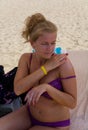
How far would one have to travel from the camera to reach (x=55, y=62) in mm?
1812

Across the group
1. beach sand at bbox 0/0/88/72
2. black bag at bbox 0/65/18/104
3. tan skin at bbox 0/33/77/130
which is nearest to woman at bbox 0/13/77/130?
tan skin at bbox 0/33/77/130

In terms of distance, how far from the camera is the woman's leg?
1923 mm

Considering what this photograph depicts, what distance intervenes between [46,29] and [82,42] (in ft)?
14.4

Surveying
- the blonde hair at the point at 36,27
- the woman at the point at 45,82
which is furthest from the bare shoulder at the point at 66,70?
the blonde hair at the point at 36,27

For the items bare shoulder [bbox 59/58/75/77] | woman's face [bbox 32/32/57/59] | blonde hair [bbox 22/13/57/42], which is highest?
blonde hair [bbox 22/13/57/42]

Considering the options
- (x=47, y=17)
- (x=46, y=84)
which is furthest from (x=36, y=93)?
(x=47, y=17)

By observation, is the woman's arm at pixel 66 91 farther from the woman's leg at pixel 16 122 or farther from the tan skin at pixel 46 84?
the woman's leg at pixel 16 122

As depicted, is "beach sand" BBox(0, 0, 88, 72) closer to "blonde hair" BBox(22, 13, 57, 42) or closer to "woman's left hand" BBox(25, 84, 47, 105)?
"blonde hair" BBox(22, 13, 57, 42)

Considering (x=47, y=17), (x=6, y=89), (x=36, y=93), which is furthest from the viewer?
(x=47, y=17)

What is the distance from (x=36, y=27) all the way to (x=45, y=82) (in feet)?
1.18

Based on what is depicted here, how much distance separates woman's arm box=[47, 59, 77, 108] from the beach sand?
10.0ft

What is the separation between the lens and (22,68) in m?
1.93

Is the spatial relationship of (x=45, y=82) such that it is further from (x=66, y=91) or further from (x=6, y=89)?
(x=6, y=89)

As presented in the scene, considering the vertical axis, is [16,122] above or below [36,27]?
below
